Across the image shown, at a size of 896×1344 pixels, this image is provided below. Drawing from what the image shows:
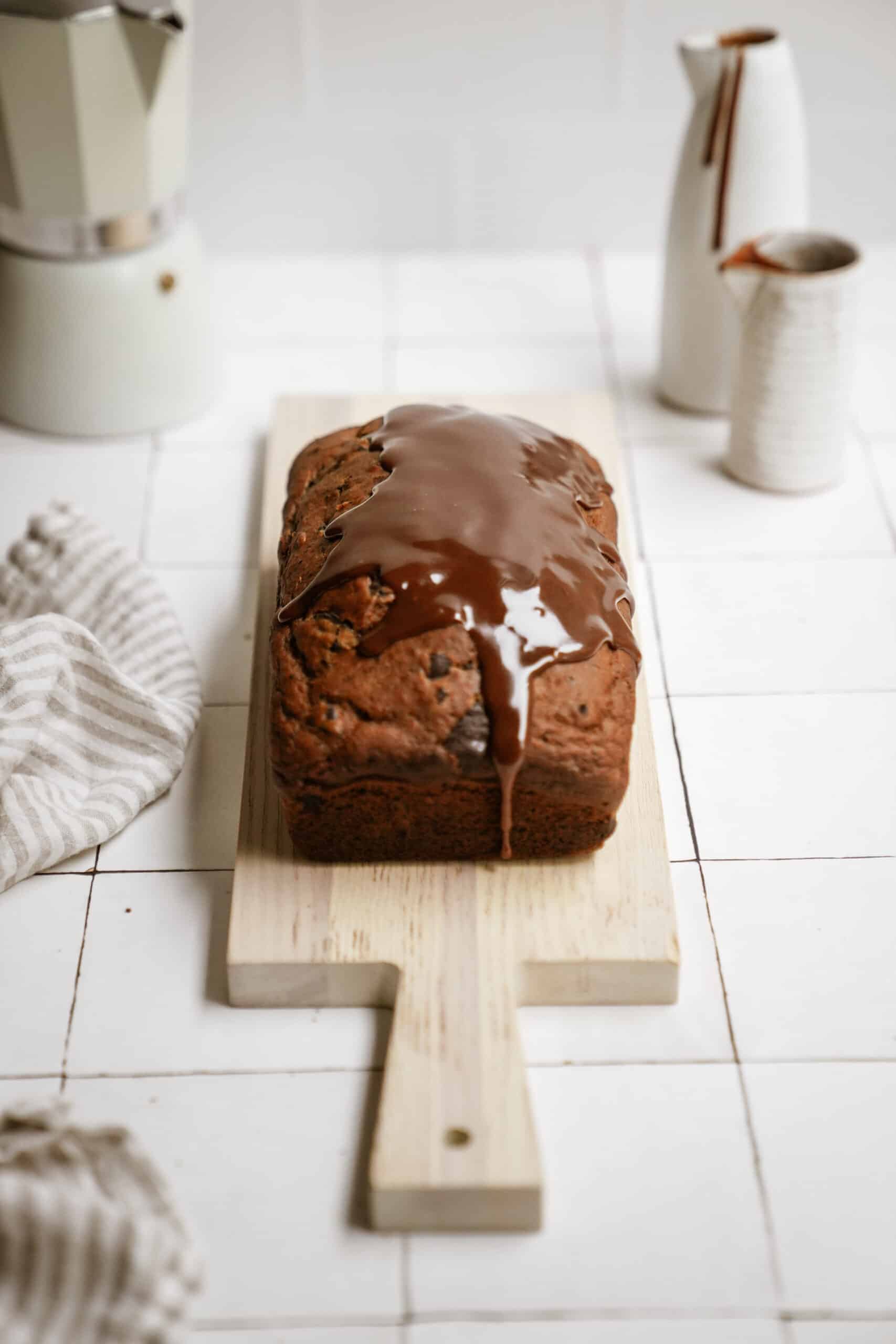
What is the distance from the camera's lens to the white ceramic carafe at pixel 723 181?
163 centimetres

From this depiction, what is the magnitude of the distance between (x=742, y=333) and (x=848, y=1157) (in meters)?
0.94

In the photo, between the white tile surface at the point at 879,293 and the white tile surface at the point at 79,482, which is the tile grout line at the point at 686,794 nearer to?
the white tile surface at the point at 879,293

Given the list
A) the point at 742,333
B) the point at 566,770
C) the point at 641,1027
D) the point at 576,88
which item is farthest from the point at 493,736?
the point at 576,88

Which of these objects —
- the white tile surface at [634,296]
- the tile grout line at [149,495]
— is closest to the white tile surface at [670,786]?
the tile grout line at [149,495]

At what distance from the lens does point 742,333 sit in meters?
1.60

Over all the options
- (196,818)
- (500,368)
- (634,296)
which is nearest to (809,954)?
(196,818)

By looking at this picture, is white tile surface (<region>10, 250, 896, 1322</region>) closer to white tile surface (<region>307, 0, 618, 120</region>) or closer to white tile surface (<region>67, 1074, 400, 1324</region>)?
white tile surface (<region>67, 1074, 400, 1324</region>)

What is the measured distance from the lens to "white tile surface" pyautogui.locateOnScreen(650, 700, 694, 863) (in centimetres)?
125

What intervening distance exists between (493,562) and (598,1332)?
57cm

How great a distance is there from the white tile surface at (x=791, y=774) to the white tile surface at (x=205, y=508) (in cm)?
56

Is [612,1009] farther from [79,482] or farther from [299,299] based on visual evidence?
[299,299]

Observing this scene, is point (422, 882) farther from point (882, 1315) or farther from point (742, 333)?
point (742, 333)

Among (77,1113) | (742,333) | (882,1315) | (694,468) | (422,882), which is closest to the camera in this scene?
(882,1315)

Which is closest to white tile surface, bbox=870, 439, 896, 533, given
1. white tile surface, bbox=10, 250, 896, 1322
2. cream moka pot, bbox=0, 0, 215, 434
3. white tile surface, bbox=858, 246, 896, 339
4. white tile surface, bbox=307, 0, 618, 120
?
white tile surface, bbox=10, 250, 896, 1322
